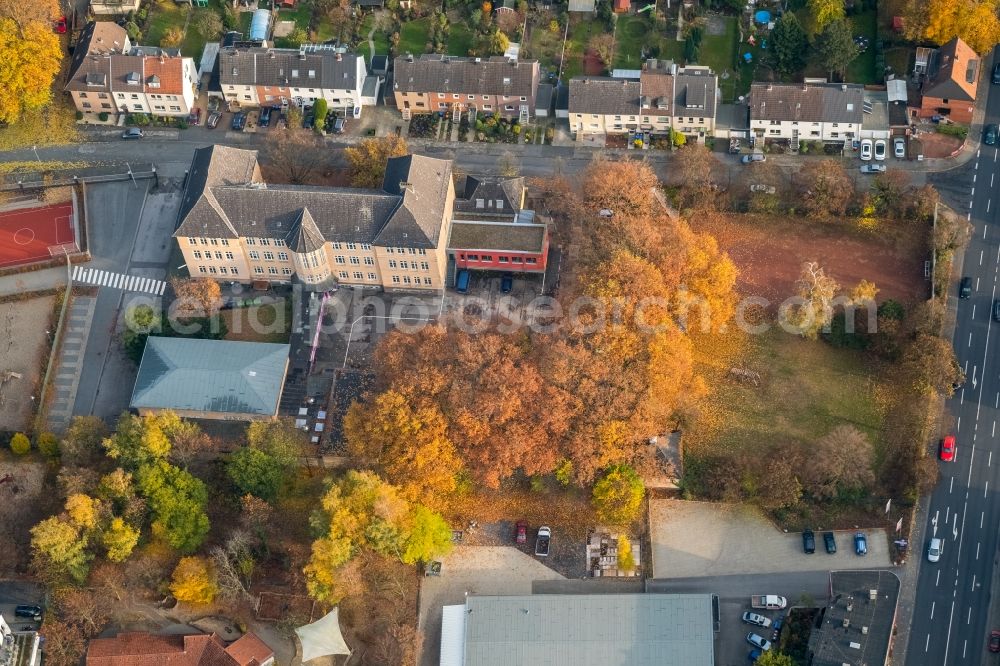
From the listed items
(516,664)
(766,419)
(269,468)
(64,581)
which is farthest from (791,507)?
(64,581)

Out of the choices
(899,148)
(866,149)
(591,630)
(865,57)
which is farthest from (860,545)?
(865,57)

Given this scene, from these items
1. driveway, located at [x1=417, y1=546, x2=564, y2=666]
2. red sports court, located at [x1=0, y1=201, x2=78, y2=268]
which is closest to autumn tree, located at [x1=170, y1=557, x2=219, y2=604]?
driveway, located at [x1=417, y1=546, x2=564, y2=666]

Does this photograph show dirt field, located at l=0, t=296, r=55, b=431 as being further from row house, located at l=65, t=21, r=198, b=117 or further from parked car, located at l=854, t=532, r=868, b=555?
parked car, located at l=854, t=532, r=868, b=555

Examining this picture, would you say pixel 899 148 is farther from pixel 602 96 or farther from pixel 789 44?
pixel 602 96

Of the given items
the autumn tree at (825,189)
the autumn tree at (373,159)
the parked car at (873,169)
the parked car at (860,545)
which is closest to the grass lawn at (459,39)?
the autumn tree at (373,159)

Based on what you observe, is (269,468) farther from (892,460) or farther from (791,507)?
(892,460)
